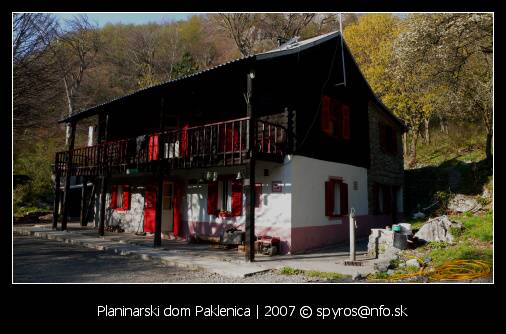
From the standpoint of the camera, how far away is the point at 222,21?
31.1 m

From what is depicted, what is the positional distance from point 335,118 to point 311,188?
337 cm

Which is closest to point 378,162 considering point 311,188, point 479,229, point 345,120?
point 345,120

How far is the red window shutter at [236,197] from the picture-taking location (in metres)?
13.1

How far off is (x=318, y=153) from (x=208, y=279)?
6.68m

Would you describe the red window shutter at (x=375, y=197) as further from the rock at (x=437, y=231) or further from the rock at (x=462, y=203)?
the rock at (x=437, y=231)

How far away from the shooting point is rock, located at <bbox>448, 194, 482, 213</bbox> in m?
18.6

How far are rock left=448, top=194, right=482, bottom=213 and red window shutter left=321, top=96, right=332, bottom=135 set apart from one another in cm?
934

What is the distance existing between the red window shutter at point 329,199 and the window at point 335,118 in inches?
73.2

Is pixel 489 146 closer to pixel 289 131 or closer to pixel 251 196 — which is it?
pixel 289 131

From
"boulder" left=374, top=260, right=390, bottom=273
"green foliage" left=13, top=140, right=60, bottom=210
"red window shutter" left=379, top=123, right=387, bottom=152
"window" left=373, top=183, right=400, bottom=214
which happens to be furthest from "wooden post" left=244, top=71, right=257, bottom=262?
"green foliage" left=13, top=140, right=60, bottom=210

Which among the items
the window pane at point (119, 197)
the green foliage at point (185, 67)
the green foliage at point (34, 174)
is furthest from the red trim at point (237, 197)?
the green foliage at point (185, 67)

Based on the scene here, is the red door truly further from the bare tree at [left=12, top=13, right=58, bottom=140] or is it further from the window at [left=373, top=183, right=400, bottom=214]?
the window at [left=373, top=183, right=400, bottom=214]

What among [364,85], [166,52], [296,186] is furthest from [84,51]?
[296,186]

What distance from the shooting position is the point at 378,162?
17.8 m
